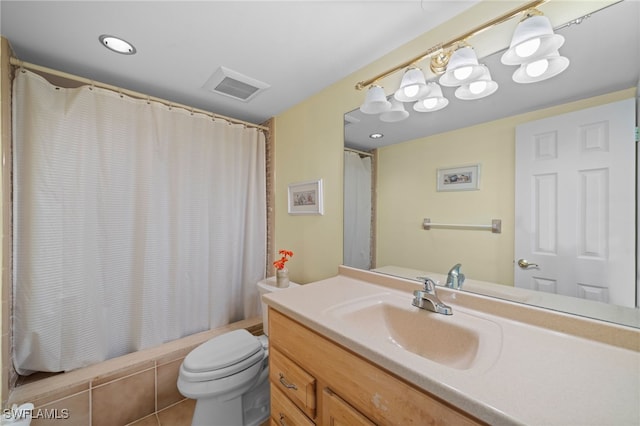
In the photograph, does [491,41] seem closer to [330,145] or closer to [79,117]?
[330,145]

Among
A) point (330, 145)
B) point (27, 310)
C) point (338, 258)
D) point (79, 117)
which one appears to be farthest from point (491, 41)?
point (27, 310)

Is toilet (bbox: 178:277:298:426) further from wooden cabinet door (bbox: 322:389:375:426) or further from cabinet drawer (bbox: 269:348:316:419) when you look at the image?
wooden cabinet door (bbox: 322:389:375:426)

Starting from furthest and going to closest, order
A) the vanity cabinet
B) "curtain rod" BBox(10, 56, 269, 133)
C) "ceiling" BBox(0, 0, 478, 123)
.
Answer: "curtain rod" BBox(10, 56, 269, 133) < "ceiling" BBox(0, 0, 478, 123) < the vanity cabinet

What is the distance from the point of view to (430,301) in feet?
2.99

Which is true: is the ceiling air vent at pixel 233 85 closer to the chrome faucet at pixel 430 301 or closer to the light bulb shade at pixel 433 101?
the light bulb shade at pixel 433 101

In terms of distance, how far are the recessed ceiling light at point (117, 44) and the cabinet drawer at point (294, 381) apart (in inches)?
64.8

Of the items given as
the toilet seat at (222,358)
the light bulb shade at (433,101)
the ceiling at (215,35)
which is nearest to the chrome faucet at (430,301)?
the light bulb shade at (433,101)

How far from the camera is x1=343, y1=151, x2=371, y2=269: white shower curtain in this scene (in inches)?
56.2

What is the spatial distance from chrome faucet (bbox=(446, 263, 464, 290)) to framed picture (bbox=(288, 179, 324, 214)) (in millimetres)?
884

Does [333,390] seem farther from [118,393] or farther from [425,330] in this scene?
[118,393]

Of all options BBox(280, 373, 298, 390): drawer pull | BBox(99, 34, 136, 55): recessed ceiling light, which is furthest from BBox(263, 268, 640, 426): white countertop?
BBox(99, 34, 136, 55): recessed ceiling light

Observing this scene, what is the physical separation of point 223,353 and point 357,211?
3.64 ft

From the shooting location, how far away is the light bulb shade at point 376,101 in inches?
48.2

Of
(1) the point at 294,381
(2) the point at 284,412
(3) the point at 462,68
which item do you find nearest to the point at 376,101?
(3) the point at 462,68
